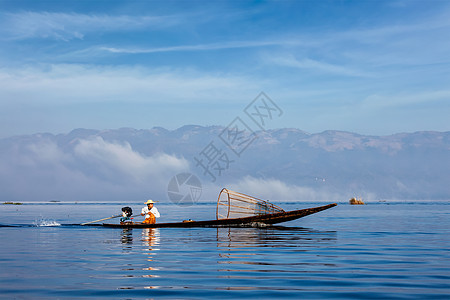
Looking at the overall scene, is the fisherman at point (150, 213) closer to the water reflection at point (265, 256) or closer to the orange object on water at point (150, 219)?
the orange object on water at point (150, 219)

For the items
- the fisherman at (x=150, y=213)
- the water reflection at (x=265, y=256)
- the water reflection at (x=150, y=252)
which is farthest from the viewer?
the fisherman at (x=150, y=213)

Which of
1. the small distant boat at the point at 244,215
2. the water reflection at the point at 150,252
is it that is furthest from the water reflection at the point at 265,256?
the small distant boat at the point at 244,215

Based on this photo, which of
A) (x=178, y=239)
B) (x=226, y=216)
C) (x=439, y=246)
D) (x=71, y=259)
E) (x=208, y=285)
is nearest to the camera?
(x=208, y=285)

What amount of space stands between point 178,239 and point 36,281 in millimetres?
13887

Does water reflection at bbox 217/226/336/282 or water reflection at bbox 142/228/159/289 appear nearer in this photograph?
water reflection at bbox 142/228/159/289

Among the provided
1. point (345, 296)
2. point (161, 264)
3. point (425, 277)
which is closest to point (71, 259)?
point (161, 264)

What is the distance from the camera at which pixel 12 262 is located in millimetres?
17000

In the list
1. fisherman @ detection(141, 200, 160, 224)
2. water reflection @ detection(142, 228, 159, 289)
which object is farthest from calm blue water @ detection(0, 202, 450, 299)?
fisherman @ detection(141, 200, 160, 224)

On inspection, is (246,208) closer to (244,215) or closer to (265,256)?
(244,215)

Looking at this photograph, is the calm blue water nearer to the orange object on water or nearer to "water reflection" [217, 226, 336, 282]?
"water reflection" [217, 226, 336, 282]

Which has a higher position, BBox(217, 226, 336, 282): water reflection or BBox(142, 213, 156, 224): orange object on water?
BBox(142, 213, 156, 224): orange object on water

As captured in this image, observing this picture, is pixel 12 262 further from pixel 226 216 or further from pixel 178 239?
pixel 226 216

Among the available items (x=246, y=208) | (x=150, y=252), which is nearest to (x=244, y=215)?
(x=246, y=208)

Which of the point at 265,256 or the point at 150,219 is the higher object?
the point at 150,219
